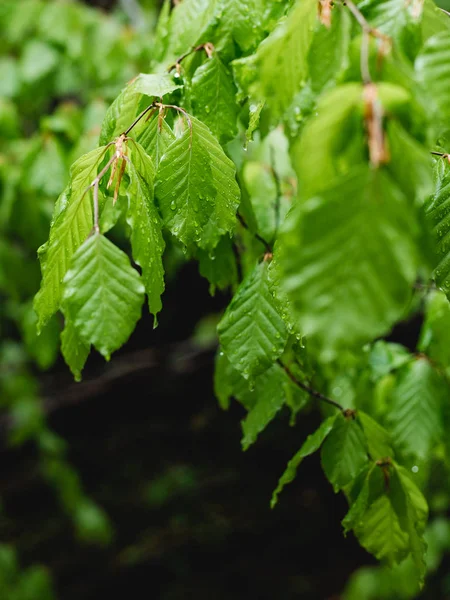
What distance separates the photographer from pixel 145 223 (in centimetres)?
75

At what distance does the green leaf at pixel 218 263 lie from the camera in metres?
1.07

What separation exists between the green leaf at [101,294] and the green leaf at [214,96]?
1.25ft

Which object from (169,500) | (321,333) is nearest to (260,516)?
(169,500)

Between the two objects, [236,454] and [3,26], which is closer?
[3,26]

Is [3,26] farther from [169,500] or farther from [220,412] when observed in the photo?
[169,500]

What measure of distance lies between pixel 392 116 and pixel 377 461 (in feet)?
2.35

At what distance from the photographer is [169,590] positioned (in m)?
3.89

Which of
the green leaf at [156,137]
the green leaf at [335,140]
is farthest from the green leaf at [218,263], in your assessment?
the green leaf at [335,140]

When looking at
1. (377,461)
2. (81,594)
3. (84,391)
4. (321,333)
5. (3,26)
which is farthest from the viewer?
(84,391)

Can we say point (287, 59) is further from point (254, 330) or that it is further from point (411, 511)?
point (411, 511)

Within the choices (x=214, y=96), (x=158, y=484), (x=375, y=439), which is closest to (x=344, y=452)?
(x=375, y=439)

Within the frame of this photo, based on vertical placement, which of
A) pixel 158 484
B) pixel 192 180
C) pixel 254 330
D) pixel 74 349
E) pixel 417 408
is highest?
pixel 192 180

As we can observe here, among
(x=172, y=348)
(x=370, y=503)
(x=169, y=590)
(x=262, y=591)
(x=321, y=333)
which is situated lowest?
(x=262, y=591)

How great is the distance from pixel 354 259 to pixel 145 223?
38 cm
